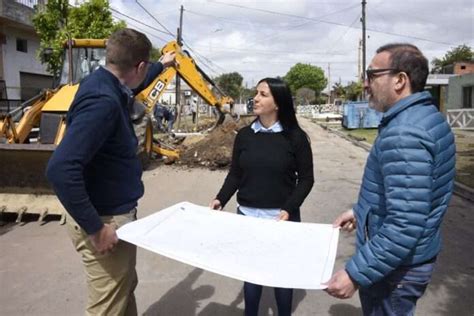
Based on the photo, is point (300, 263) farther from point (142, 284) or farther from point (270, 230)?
point (142, 284)

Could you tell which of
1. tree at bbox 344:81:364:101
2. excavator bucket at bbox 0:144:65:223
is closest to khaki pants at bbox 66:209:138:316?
excavator bucket at bbox 0:144:65:223

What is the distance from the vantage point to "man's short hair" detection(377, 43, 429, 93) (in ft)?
6.77

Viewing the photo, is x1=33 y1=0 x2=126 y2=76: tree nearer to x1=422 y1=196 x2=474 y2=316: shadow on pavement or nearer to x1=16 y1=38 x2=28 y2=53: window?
x1=16 y1=38 x2=28 y2=53: window

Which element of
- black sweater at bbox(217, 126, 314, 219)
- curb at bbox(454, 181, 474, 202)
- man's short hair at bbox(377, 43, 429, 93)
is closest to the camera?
man's short hair at bbox(377, 43, 429, 93)

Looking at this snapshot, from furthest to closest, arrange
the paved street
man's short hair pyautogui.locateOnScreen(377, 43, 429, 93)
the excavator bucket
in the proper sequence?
the excavator bucket
the paved street
man's short hair pyautogui.locateOnScreen(377, 43, 429, 93)

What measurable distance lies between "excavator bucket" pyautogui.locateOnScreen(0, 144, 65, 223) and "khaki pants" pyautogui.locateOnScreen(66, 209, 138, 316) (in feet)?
15.4

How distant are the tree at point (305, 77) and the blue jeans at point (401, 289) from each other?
99352mm

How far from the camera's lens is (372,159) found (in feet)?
7.25

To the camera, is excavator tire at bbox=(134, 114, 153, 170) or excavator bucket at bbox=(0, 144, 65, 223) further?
excavator tire at bbox=(134, 114, 153, 170)

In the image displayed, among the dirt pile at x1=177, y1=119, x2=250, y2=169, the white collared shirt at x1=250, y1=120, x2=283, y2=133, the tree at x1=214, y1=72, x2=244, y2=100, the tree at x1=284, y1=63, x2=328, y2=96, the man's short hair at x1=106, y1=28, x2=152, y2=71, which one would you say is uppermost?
the tree at x1=284, y1=63, x2=328, y2=96

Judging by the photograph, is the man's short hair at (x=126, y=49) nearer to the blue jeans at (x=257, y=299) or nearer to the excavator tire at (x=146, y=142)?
the blue jeans at (x=257, y=299)

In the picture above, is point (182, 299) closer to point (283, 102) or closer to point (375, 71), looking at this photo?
point (283, 102)

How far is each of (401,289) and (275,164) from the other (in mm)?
1390

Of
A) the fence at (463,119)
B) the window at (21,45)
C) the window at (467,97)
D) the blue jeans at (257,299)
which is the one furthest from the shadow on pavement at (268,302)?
the window at (467,97)
